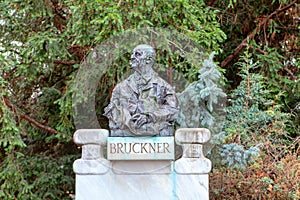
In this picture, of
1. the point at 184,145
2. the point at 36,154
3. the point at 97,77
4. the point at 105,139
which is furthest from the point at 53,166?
the point at 184,145

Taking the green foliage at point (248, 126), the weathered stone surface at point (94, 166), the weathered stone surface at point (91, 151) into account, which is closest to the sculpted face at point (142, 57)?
the weathered stone surface at point (91, 151)

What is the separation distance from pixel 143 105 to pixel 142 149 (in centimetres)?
39

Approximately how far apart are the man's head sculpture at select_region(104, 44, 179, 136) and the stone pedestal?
0.58ft

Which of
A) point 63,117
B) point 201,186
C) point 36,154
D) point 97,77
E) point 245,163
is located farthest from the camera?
point 36,154

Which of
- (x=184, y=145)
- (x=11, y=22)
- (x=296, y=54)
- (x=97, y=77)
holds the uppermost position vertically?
(x=11, y=22)

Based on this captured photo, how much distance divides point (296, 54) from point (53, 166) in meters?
3.90

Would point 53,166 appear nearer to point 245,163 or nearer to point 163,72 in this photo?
point 163,72

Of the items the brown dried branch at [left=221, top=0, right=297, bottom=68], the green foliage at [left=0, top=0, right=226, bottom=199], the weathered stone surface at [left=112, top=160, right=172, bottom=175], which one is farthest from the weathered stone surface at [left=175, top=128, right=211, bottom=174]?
the brown dried branch at [left=221, top=0, right=297, bottom=68]

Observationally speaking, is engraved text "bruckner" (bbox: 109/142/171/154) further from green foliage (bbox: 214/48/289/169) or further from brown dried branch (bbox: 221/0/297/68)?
brown dried branch (bbox: 221/0/297/68)

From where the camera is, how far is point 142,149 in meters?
4.00

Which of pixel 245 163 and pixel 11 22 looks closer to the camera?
pixel 245 163

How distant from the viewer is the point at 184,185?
412 centimetres

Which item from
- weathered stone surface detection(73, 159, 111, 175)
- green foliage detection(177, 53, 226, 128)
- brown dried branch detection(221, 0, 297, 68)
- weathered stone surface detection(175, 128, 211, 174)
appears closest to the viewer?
weathered stone surface detection(175, 128, 211, 174)

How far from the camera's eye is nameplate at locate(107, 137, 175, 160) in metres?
3.98
